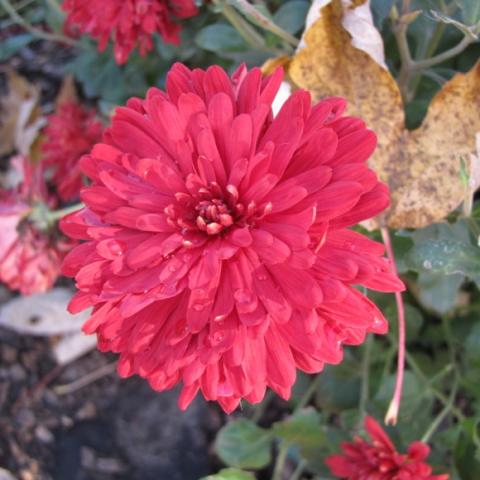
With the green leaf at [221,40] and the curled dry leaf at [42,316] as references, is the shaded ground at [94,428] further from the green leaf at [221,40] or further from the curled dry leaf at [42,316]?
the green leaf at [221,40]

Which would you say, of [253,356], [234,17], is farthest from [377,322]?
[234,17]

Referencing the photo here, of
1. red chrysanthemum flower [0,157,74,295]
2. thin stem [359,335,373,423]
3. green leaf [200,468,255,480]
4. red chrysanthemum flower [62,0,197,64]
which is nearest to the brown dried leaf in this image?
red chrysanthemum flower [0,157,74,295]

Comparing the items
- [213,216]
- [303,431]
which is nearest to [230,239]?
[213,216]

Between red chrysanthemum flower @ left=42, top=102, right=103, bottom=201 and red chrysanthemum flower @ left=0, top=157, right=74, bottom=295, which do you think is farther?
red chrysanthemum flower @ left=42, top=102, right=103, bottom=201

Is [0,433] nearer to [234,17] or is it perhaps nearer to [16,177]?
[16,177]

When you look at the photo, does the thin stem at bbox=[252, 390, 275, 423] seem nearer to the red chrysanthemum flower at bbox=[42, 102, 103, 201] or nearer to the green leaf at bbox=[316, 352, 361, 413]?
the green leaf at bbox=[316, 352, 361, 413]

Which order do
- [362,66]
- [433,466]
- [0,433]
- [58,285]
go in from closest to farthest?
1. [362,66]
2. [433,466]
3. [0,433]
4. [58,285]
